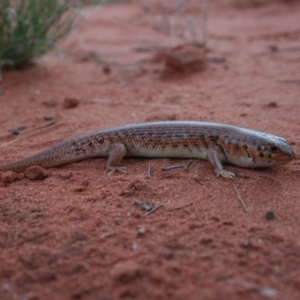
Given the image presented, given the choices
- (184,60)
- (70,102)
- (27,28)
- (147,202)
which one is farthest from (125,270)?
(27,28)

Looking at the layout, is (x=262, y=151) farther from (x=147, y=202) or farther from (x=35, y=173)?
(x=35, y=173)

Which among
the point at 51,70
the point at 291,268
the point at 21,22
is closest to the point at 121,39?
the point at 51,70

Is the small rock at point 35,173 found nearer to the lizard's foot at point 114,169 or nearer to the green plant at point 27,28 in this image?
the lizard's foot at point 114,169

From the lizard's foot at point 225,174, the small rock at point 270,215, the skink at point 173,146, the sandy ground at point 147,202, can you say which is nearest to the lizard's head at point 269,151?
the skink at point 173,146

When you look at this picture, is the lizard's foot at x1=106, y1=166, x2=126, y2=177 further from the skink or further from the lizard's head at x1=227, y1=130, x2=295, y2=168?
the lizard's head at x1=227, y1=130, x2=295, y2=168

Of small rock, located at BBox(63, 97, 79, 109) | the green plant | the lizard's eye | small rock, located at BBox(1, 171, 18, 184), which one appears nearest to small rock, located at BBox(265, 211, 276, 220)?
the lizard's eye
